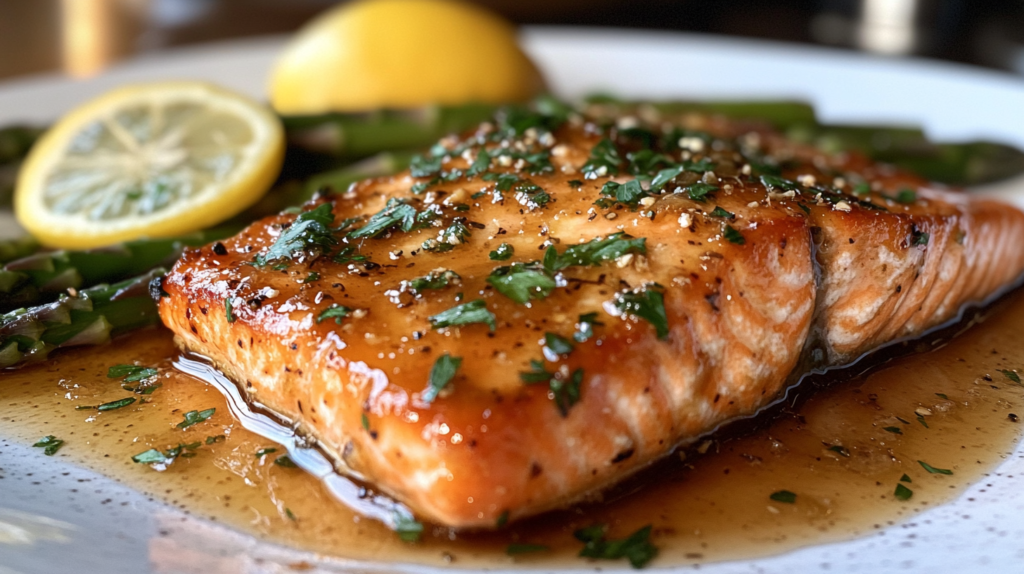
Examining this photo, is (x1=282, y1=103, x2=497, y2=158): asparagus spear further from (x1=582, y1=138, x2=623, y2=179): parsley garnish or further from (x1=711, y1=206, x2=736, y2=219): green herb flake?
(x1=711, y1=206, x2=736, y2=219): green herb flake

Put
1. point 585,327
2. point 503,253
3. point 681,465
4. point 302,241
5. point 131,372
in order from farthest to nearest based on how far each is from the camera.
Result: 1. point 131,372
2. point 302,241
3. point 503,253
4. point 681,465
5. point 585,327

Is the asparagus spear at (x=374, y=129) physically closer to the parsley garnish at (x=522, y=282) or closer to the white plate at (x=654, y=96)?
the white plate at (x=654, y=96)

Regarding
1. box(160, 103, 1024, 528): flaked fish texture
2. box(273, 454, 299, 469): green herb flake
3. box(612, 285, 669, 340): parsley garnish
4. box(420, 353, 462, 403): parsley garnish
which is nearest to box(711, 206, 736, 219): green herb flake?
box(160, 103, 1024, 528): flaked fish texture

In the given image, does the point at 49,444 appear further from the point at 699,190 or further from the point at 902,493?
the point at 902,493

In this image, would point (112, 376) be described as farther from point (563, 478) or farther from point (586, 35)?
point (586, 35)

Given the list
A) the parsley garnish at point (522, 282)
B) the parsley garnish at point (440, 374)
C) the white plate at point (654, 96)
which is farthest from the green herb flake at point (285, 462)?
the parsley garnish at point (522, 282)

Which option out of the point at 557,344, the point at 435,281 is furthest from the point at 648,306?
the point at 435,281

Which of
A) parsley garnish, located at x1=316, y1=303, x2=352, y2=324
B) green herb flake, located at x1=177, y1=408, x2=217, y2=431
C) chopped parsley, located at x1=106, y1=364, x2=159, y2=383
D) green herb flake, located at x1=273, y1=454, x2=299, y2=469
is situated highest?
parsley garnish, located at x1=316, y1=303, x2=352, y2=324
